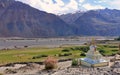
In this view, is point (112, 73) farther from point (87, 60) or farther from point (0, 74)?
point (0, 74)

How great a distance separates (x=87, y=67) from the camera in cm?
4384

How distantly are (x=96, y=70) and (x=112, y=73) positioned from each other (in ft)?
9.91

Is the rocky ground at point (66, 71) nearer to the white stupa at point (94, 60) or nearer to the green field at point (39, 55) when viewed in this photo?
the white stupa at point (94, 60)

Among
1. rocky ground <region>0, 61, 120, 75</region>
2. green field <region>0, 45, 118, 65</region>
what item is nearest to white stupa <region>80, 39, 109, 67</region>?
rocky ground <region>0, 61, 120, 75</region>

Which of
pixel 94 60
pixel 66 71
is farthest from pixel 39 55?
pixel 66 71

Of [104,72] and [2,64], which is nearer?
[104,72]

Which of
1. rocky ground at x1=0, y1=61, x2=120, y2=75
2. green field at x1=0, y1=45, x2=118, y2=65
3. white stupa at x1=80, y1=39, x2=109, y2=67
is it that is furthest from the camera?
green field at x1=0, y1=45, x2=118, y2=65

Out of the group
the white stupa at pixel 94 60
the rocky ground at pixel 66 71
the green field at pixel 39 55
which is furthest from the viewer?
the green field at pixel 39 55

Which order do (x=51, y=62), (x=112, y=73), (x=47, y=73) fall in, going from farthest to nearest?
1. (x=51, y=62)
2. (x=47, y=73)
3. (x=112, y=73)

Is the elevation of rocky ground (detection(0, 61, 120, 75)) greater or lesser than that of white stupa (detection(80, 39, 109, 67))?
lesser

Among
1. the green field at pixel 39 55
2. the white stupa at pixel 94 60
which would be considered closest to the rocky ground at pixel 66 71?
the white stupa at pixel 94 60

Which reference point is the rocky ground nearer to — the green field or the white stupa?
the white stupa

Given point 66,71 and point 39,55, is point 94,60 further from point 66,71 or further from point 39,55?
point 39,55

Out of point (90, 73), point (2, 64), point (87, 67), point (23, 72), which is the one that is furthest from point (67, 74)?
point (2, 64)
